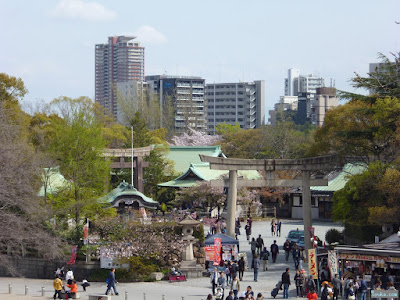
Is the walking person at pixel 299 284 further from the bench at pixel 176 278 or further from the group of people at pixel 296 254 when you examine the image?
the bench at pixel 176 278

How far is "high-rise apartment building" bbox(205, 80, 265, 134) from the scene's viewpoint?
618 ft

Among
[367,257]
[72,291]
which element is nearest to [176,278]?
[72,291]

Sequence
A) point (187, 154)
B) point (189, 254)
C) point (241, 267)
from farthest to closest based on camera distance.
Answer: point (187, 154), point (189, 254), point (241, 267)

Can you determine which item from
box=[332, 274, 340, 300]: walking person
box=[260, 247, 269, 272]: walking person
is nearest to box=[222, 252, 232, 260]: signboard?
box=[260, 247, 269, 272]: walking person

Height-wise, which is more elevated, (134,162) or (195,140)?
(195,140)

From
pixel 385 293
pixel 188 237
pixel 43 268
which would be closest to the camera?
pixel 385 293

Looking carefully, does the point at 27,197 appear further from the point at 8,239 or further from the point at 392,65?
the point at 392,65

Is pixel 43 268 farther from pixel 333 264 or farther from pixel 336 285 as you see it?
pixel 336 285

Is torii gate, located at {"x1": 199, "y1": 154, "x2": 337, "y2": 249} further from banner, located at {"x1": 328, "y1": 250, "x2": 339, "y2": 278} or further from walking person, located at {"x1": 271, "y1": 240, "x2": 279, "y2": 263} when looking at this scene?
banner, located at {"x1": 328, "y1": 250, "x2": 339, "y2": 278}

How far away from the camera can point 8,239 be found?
116 feet

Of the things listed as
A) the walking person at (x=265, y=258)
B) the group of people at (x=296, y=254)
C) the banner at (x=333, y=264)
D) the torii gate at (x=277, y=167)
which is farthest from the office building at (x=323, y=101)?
the banner at (x=333, y=264)

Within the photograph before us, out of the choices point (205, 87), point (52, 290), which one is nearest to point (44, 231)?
point (52, 290)

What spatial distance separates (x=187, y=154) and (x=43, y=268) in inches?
1404

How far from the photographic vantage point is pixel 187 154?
72750 mm
